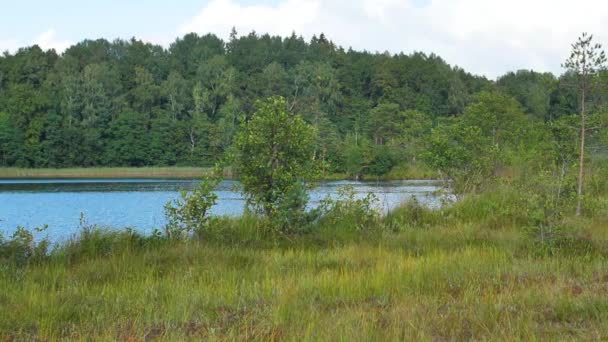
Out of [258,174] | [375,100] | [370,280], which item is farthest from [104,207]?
[375,100]

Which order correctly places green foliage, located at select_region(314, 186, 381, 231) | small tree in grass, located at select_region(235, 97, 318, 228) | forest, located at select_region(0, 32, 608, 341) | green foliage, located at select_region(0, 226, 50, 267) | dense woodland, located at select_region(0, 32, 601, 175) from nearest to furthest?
forest, located at select_region(0, 32, 608, 341), green foliage, located at select_region(0, 226, 50, 267), small tree in grass, located at select_region(235, 97, 318, 228), green foliage, located at select_region(314, 186, 381, 231), dense woodland, located at select_region(0, 32, 601, 175)

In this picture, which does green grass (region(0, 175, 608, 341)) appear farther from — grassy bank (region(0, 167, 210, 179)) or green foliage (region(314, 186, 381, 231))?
grassy bank (region(0, 167, 210, 179))

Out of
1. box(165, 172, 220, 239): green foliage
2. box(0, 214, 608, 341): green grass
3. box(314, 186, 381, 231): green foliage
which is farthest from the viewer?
box(314, 186, 381, 231): green foliage

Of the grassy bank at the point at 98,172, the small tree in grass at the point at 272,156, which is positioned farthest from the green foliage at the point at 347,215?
the grassy bank at the point at 98,172

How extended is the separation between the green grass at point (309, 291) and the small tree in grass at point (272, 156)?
5.26 feet

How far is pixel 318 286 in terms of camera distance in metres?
6.66

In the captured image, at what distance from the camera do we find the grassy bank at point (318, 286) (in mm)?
4980

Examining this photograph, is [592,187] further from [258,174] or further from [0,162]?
[0,162]

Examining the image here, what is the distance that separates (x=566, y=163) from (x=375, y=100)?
12547cm

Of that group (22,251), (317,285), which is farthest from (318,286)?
(22,251)

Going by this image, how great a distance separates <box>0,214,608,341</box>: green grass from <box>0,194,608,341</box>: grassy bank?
0.02m

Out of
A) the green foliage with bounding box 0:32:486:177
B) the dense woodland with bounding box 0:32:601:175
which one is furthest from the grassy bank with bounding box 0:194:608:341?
the green foliage with bounding box 0:32:486:177

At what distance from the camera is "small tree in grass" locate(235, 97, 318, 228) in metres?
11.8

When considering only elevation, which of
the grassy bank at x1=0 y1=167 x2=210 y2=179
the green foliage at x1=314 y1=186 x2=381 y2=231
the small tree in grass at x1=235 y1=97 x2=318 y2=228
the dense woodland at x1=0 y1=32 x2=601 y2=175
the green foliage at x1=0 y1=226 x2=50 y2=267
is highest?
the dense woodland at x1=0 y1=32 x2=601 y2=175
